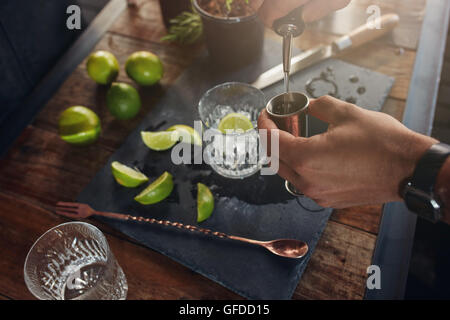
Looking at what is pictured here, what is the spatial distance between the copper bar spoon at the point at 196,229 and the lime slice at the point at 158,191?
53mm

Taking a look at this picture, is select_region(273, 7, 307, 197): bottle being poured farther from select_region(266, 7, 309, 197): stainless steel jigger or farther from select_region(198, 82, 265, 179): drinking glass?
select_region(198, 82, 265, 179): drinking glass

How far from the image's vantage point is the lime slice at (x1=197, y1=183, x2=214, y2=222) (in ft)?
3.29

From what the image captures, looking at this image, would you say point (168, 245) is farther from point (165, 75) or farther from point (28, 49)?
point (28, 49)

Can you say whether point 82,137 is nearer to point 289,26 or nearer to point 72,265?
point 72,265

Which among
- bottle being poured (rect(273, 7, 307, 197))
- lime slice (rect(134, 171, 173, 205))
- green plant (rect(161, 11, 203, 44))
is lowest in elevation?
lime slice (rect(134, 171, 173, 205))

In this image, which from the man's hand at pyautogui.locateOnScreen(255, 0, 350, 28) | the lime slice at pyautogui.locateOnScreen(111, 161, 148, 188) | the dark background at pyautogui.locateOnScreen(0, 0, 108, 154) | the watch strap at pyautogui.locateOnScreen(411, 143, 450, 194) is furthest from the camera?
the dark background at pyautogui.locateOnScreen(0, 0, 108, 154)

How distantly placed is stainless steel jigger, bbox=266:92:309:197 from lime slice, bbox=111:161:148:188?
458 mm

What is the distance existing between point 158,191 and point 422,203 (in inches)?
25.1

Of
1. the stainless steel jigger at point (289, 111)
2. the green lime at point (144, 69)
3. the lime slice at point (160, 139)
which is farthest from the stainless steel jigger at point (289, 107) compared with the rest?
the green lime at point (144, 69)

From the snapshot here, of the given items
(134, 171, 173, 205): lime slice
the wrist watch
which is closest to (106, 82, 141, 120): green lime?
(134, 171, 173, 205): lime slice

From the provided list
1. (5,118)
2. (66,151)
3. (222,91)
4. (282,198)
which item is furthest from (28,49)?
(282,198)

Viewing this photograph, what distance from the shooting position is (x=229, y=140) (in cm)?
104

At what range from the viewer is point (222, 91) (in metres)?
1.15
